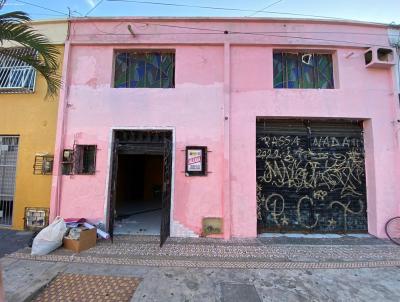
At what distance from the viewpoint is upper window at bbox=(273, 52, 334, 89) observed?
21.7 feet

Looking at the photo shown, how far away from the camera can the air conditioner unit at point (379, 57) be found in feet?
20.3

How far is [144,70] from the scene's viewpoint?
6.68 metres

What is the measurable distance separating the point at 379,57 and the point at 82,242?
28.0 ft

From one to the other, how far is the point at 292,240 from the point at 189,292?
3271 millimetres

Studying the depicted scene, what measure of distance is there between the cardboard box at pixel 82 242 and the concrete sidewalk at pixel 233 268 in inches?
5.8

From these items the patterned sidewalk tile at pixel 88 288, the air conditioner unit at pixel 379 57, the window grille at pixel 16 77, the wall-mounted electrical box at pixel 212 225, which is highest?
the air conditioner unit at pixel 379 57

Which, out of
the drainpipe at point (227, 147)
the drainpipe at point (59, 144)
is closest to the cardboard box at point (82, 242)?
the drainpipe at point (59, 144)

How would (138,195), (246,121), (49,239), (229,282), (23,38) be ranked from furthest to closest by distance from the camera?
(138,195)
(246,121)
(49,239)
(229,282)
(23,38)

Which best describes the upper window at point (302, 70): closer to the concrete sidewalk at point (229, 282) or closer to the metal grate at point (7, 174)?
the concrete sidewalk at point (229, 282)

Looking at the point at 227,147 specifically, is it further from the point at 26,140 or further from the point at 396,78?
the point at 26,140

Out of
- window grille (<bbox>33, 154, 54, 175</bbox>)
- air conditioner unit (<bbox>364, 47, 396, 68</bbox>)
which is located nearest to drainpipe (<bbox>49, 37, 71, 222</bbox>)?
window grille (<bbox>33, 154, 54, 175</bbox>)

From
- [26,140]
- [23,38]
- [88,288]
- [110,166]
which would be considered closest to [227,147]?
[110,166]

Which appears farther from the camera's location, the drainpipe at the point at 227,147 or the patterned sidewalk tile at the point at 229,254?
the drainpipe at the point at 227,147

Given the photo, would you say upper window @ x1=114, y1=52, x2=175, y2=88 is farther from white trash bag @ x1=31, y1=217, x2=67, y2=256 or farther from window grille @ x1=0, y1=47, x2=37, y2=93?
white trash bag @ x1=31, y1=217, x2=67, y2=256
